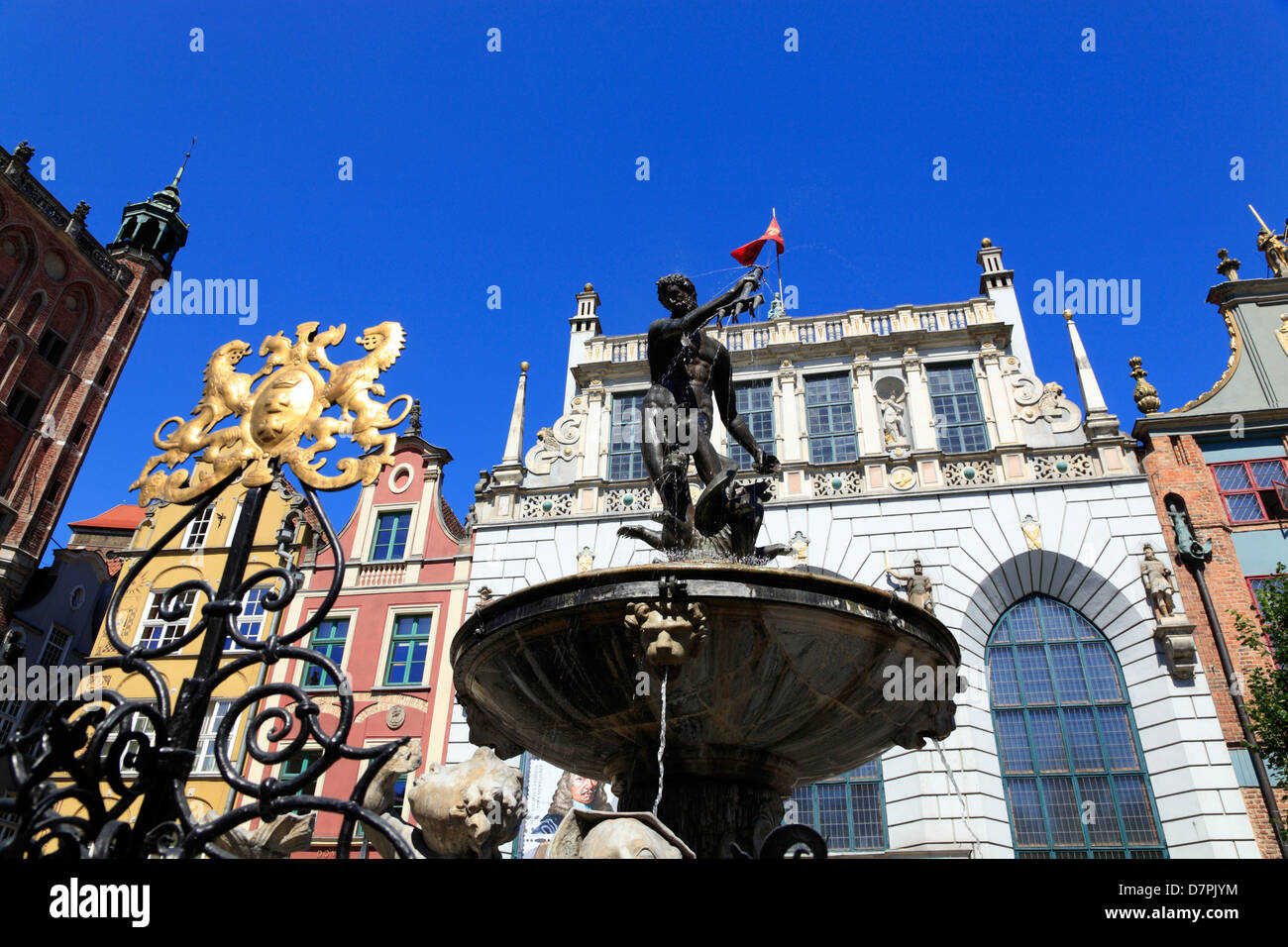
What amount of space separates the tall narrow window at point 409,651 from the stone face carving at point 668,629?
16282 mm

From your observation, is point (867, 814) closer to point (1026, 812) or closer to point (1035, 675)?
point (1026, 812)

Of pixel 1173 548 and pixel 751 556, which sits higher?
pixel 1173 548

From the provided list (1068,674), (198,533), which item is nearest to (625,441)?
(1068,674)

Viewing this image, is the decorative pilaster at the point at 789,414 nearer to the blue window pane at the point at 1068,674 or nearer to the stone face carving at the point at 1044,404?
the stone face carving at the point at 1044,404

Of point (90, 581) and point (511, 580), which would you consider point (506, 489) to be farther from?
point (90, 581)

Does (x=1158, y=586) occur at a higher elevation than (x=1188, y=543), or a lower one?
lower

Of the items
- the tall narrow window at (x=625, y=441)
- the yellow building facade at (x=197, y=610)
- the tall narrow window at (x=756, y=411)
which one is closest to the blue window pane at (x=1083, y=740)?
the tall narrow window at (x=756, y=411)

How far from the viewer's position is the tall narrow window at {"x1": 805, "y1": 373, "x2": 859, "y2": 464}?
20.7m

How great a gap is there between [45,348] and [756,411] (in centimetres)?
3085

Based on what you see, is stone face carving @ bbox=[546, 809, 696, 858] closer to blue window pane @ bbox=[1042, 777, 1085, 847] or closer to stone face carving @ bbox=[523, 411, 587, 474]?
blue window pane @ bbox=[1042, 777, 1085, 847]

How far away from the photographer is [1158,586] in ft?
54.2

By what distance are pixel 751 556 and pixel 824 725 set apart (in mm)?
1374

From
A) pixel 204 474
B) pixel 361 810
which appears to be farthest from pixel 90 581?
pixel 361 810

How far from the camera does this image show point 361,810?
10.9ft
